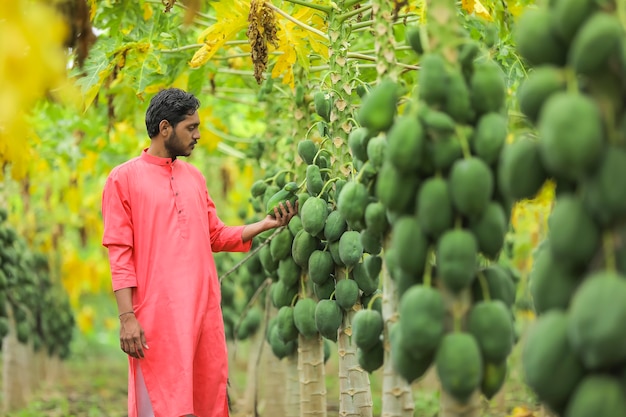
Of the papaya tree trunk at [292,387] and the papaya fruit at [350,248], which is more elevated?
the papaya fruit at [350,248]

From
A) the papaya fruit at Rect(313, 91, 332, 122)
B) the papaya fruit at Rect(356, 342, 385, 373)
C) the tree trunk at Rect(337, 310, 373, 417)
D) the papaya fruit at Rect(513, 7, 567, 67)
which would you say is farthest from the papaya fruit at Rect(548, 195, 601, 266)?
the papaya fruit at Rect(313, 91, 332, 122)

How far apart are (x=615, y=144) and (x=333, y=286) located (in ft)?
5.53

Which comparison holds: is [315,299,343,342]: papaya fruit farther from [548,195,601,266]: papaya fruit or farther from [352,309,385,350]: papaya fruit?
[548,195,601,266]: papaya fruit

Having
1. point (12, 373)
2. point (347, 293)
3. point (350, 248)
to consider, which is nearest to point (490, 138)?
point (350, 248)

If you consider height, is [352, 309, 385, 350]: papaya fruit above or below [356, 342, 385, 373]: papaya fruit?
above

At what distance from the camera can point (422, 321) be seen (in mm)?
1929

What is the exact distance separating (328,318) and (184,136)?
89cm

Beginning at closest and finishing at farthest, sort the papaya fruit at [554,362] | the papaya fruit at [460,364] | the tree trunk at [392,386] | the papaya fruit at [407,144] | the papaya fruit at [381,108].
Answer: the papaya fruit at [554,362], the papaya fruit at [460,364], the papaya fruit at [407,144], the papaya fruit at [381,108], the tree trunk at [392,386]

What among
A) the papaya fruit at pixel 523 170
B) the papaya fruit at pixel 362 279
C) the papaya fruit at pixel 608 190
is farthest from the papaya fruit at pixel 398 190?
the papaya fruit at pixel 362 279

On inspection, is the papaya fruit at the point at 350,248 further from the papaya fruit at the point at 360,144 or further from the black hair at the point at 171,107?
the black hair at the point at 171,107

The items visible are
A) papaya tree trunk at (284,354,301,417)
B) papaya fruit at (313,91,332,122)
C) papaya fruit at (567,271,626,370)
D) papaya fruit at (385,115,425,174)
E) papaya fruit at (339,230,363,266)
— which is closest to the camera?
papaya fruit at (567,271,626,370)

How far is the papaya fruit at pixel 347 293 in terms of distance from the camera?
3.11 meters

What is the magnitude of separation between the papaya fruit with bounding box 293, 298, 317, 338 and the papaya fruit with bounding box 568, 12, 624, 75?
185cm

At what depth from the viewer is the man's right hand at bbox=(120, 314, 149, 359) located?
310 centimetres
